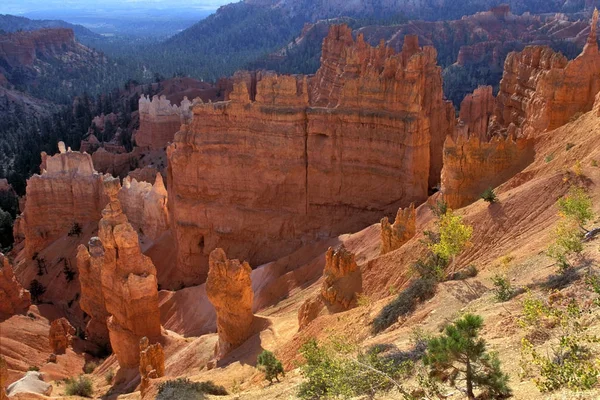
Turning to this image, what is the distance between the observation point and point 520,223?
56.7ft

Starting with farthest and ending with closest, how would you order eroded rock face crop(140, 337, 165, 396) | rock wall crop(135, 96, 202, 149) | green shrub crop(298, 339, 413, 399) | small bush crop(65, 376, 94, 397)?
rock wall crop(135, 96, 202, 149)
small bush crop(65, 376, 94, 397)
eroded rock face crop(140, 337, 165, 396)
green shrub crop(298, 339, 413, 399)

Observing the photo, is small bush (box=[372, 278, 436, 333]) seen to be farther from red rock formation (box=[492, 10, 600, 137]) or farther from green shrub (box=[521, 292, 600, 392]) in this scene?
red rock formation (box=[492, 10, 600, 137])

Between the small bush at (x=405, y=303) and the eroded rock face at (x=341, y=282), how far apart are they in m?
3.75

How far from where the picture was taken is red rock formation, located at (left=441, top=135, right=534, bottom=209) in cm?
2230

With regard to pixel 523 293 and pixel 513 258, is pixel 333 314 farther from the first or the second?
pixel 523 293

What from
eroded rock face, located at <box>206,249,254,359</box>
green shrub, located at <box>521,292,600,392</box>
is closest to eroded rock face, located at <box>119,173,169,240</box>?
eroded rock face, located at <box>206,249,254,359</box>

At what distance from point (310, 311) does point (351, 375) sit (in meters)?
8.73

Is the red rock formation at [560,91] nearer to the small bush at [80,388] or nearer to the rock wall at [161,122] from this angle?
the small bush at [80,388]

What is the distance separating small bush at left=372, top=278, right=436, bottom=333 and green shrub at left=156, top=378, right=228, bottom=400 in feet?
14.4

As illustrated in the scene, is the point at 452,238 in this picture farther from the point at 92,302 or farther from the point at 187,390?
the point at 92,302

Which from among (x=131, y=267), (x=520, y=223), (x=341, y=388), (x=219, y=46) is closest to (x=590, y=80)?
(x=520, y=223)

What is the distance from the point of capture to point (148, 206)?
3478 centimetres

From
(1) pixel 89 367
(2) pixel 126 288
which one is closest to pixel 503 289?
(2) pixel 126 288

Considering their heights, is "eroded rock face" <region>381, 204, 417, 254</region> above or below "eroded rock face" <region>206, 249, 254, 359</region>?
above
